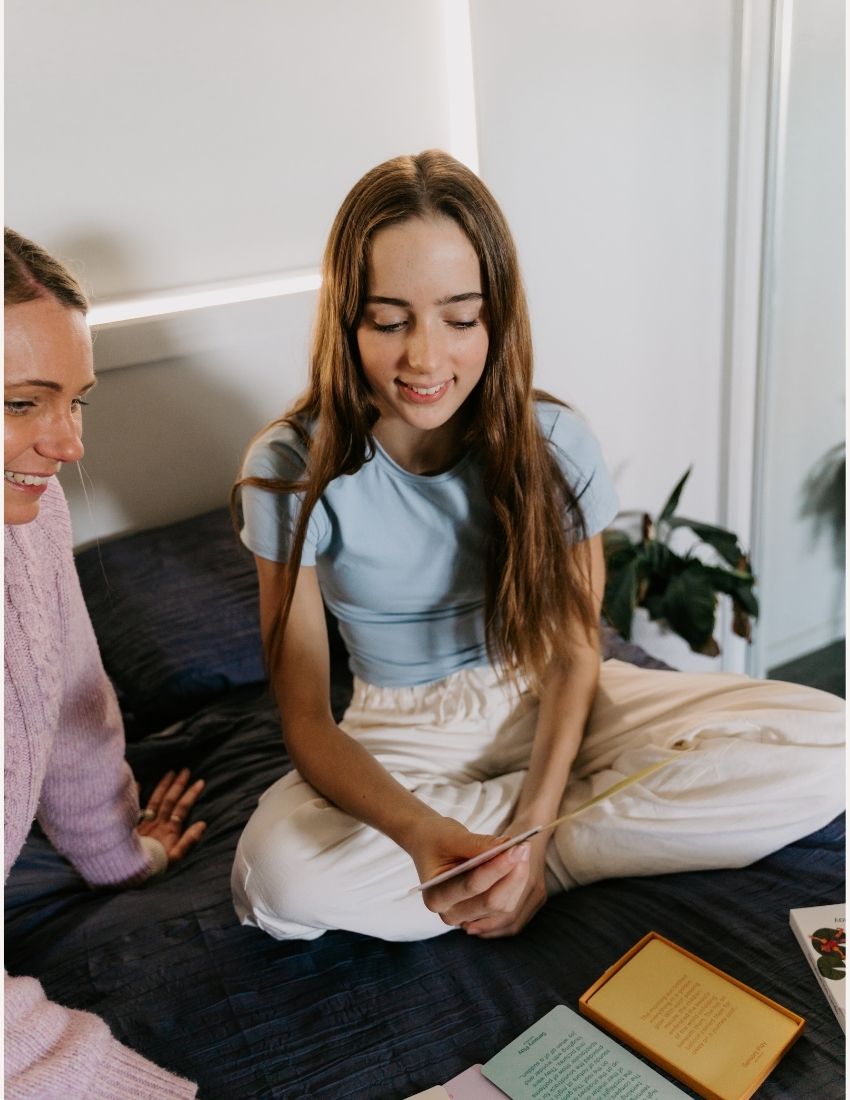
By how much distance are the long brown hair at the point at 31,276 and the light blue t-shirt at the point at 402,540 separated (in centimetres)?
44

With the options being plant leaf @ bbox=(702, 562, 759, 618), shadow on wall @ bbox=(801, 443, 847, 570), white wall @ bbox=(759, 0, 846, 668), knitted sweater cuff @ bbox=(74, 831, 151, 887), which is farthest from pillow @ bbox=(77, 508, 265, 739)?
shadow on wall @ bbox=(801, 443, 847, 570)

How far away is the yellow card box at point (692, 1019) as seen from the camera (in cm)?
91

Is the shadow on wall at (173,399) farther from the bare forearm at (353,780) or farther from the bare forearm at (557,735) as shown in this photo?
the bare forearm at (557,735)

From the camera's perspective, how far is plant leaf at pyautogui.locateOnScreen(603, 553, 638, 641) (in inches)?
80.2

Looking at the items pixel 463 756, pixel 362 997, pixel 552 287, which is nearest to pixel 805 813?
pixel 463 756

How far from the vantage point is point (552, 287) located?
80.7 inches

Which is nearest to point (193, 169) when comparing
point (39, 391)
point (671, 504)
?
point (39, 391)

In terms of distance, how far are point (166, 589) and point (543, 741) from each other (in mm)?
697

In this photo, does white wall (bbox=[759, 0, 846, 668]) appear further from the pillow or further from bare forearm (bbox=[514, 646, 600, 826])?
the pillow

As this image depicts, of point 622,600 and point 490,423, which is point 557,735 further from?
point 622,600

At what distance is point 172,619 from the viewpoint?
1.59 meters

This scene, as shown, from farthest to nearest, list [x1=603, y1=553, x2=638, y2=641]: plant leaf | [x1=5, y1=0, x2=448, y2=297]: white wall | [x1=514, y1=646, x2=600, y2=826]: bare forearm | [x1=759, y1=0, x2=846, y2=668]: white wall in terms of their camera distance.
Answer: [x1=759, y1=0, x2=846, y2=668]: white wall
[x1=603, y1=553, x2=638, y2=641]: plant leaf
[x1=5, y1=0, x2=448, y2=297]: white wall
[x1=514, y1=646, x2=600, y2=826]: bare forearm

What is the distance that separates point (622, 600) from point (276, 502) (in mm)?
1020

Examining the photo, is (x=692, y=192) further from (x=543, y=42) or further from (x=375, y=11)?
(x=375, y=11)
